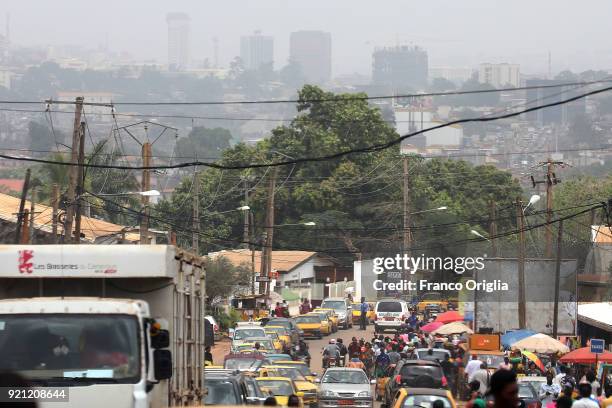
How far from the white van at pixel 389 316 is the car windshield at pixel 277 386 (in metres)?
34.1

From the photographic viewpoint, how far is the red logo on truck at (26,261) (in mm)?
15039

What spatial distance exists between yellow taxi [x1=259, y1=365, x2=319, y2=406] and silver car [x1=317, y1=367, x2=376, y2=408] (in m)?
0.30

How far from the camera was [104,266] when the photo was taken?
1505cm

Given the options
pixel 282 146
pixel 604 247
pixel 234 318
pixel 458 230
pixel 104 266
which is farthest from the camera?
pixel 282 146

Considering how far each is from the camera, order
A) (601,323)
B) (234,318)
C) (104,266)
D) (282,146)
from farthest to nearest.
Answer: (282,146)
(234,318)
(601,323)
(104,266)

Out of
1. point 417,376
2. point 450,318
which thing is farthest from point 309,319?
point 417,376

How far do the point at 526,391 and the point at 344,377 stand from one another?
4888 mm

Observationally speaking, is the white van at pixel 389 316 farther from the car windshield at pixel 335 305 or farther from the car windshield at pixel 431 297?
the car windshield at pixel 431 297

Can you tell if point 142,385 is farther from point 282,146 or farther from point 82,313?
point 282,146

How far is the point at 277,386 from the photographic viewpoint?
96.0 feet

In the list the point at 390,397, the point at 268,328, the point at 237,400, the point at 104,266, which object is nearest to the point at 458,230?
the point at 268,328

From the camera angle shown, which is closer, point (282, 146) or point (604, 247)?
point (604, 247)

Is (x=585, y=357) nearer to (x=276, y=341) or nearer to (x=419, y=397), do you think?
(x=419, y=397)

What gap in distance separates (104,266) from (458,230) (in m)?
89.6
